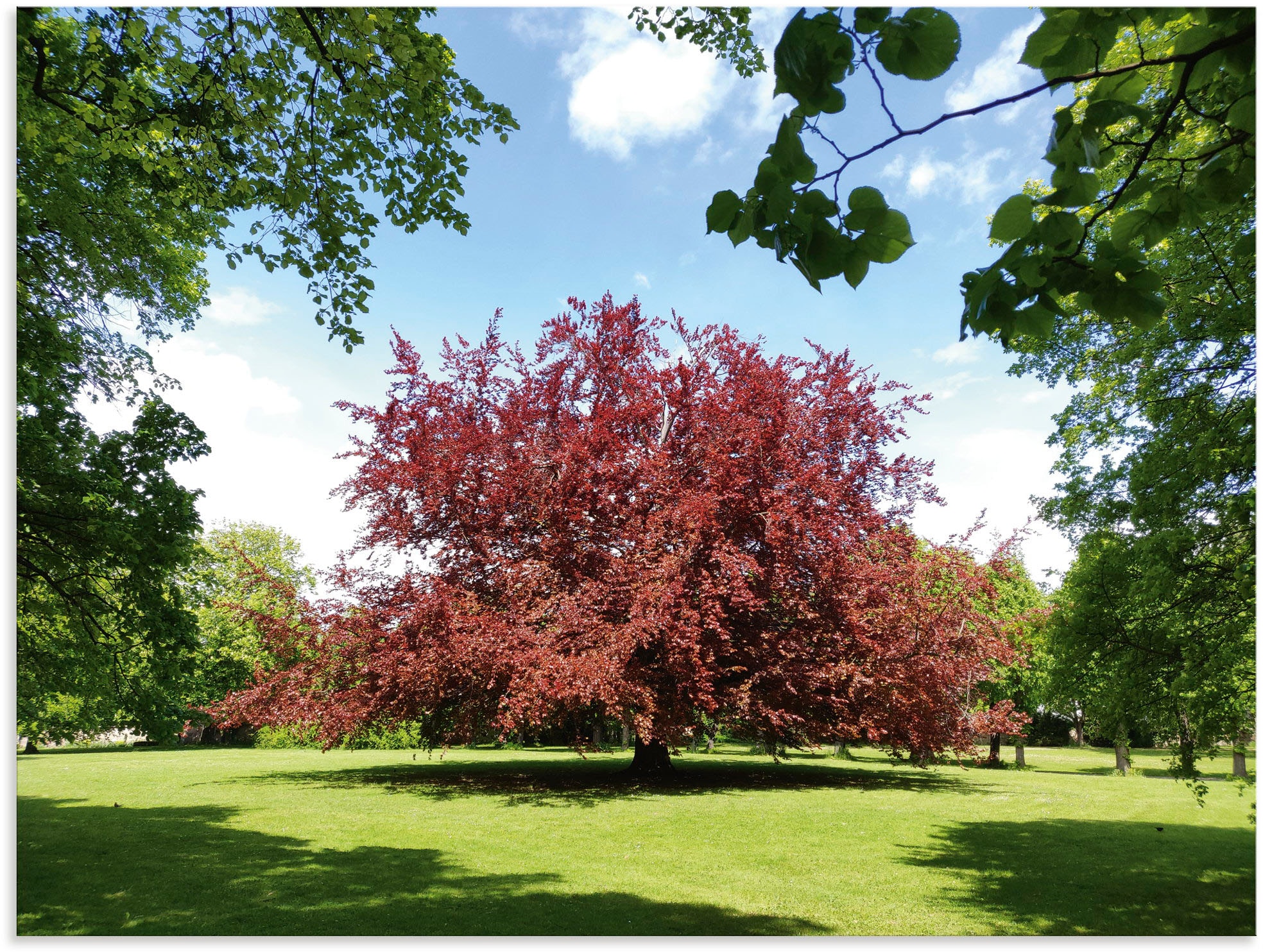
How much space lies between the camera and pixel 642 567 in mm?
13852

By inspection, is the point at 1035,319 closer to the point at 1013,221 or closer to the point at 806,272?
the point at 1013,221

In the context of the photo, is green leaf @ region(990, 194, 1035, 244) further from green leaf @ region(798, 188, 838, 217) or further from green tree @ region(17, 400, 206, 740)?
green tree @ region(17, 400, 206, 740)

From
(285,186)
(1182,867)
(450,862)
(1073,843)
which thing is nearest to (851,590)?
(1073,843)

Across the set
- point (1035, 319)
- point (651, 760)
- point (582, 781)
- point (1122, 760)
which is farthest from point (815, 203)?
point (1122, 760)

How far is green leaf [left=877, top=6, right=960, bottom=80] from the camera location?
2064 millimetres

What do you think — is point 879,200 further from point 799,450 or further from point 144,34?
point 799,450

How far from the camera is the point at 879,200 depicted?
7.17ft

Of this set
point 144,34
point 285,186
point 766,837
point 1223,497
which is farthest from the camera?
point 766,837

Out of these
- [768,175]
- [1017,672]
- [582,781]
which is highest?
[768,175]

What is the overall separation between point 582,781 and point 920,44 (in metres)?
16.4

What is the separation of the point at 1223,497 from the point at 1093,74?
6720 mm

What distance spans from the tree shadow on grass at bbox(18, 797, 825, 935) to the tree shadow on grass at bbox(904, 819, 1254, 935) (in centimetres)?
228

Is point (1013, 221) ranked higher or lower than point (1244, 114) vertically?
lower

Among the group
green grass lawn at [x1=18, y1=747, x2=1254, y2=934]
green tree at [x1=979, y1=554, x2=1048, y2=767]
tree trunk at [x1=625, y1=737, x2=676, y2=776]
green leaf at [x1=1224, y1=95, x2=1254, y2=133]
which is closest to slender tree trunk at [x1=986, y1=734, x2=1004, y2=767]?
green tree at [x1=979, y1=554, x2=1048, y2=767]
